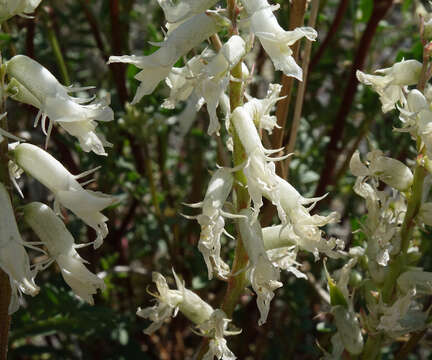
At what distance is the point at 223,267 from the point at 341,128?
1.28 m

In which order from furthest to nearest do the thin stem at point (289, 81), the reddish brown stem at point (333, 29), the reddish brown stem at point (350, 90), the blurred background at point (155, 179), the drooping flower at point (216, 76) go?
the reddish brown stem at point (333, 29), the reddish brown stem at point (350, 90), the blurred background at point (155, 179), the thin stem at point (289, 81), the drooping flower at point (216, 76)

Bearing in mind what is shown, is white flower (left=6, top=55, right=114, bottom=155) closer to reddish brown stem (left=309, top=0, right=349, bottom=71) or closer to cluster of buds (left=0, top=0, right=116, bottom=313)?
cluster of buds (left=0, top=0, right=116, bottom=313)

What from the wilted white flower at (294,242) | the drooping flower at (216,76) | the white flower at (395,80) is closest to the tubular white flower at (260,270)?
the wilted white flower at (294,242)

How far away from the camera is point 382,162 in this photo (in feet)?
4.75

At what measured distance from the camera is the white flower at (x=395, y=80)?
143 centimetres

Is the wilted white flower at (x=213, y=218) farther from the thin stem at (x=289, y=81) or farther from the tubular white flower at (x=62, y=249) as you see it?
the thin stem at (x=289, y=81)

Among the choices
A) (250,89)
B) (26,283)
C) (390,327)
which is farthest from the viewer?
(250,89)

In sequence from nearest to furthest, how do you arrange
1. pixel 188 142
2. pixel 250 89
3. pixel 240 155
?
pixel 240 155 → pixel 250 89 → pixel 188 142

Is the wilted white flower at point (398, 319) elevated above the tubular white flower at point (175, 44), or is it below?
below

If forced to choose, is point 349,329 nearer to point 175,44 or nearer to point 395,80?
point 395,80

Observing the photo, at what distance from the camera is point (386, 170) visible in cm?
144

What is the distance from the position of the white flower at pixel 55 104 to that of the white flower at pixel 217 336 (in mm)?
399

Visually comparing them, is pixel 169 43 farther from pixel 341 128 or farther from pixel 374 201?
pixel 341 128

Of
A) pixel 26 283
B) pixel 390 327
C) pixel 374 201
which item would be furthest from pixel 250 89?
pixel 26 283
